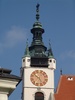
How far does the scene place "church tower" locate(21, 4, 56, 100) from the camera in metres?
37.2

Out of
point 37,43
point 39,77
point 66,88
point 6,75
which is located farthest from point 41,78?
point 6,75

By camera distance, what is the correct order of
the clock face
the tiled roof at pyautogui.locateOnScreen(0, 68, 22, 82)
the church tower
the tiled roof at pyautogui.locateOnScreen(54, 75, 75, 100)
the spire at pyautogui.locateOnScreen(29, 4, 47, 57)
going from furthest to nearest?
the spire at pyautogui.locateOnScreen(29, 4, 47, 57) < the clock face < the tiled roof at pyautogui.locateOnScreen(54, 75, 75, 100) < the church tower < the tiled roof at pyautogui.locateOnScreen(0, 68, 22, 82)

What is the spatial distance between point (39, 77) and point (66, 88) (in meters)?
2.80

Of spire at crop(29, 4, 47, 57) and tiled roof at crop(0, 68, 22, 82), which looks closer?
tiled roof at crop(0, 68, 22, 82)

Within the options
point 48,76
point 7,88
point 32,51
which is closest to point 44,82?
point 48,76

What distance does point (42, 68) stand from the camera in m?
38.4

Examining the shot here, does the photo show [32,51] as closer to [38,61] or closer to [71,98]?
[38,61]

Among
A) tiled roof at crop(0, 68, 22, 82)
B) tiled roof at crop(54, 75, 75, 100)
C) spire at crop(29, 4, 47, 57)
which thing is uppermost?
spire at crop(29, 4, 47, 57)

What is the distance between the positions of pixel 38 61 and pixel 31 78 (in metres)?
1.70

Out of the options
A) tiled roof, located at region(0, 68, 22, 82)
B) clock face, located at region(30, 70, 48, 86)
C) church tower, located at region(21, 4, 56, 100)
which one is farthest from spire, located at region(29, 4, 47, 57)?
tiled roof, located at region(0, 68, 22, 82)

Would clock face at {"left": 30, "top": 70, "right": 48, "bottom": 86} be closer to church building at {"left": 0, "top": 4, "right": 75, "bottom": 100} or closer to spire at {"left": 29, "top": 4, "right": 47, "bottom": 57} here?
church building at {"left": 0, "top": 4, "right": 75, "bottom": 100}

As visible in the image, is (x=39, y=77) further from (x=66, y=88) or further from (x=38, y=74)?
(x=66, y=88)

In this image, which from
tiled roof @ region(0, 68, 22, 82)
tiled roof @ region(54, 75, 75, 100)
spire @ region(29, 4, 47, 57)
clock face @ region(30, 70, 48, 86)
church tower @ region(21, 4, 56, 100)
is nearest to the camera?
tiled roof @ region(0, 68, 22, 82)

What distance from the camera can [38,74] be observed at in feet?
125
